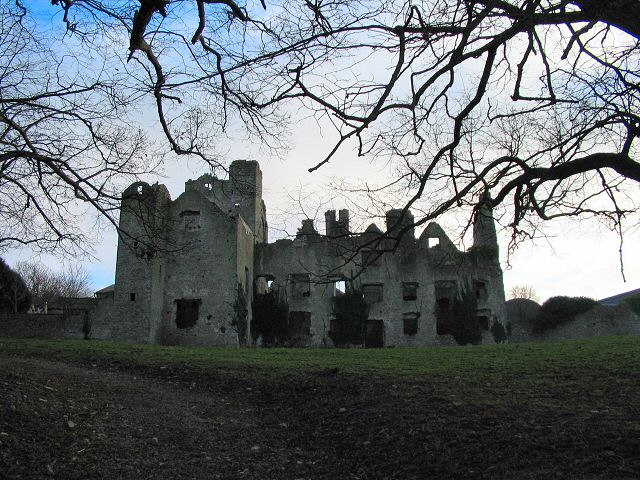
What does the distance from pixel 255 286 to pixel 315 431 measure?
2333 centimetres

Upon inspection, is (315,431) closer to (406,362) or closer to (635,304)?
(406,362)

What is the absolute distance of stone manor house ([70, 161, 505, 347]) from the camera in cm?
2622

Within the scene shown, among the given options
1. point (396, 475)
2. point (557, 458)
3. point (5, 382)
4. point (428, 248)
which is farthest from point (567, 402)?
point (428, 248)

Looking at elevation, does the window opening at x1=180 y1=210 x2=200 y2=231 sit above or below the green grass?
above

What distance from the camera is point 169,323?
27.5 m

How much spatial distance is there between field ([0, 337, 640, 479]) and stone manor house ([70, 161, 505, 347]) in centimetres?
1273

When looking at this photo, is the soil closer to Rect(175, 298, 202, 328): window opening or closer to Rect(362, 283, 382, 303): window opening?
Rect(175, 298, 202, 328): window opening

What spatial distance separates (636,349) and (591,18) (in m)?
10.4

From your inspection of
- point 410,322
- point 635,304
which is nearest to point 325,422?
point 410,322

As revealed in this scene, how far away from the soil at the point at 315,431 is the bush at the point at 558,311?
81.7 feet

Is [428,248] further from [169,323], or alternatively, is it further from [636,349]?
[636,349]

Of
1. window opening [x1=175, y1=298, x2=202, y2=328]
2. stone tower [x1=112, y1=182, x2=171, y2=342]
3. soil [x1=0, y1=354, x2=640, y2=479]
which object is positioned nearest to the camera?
soil [x1=0, y1=354, x2=640, y2=479]

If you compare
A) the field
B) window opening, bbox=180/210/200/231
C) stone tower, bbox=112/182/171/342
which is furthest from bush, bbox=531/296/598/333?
the field

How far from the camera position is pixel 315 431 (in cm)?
846
